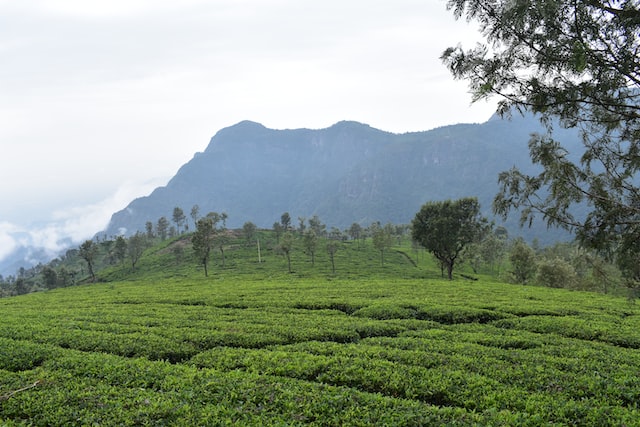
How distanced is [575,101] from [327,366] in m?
12.9

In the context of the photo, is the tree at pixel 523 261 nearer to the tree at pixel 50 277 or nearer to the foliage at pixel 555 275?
the foliage at pixel 555 275

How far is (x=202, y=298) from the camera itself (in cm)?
3719

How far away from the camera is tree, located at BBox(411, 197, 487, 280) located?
226ft

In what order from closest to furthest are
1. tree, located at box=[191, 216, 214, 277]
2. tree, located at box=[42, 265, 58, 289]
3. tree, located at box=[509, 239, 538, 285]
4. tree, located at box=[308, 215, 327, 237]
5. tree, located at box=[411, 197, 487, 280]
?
tree, located at box=[411, 197, 487, 280] < tree, located at box=[509, 239, 538, 285] < tree, located at box=[191, 216, 214, 277] < tree, located at box=[42, 265, 58, 289] < tree, located at box=[308, 215, 327, 237]

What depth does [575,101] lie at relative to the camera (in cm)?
1209

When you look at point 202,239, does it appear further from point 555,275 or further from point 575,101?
point 575,101

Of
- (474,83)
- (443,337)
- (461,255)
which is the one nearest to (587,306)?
(443,337)

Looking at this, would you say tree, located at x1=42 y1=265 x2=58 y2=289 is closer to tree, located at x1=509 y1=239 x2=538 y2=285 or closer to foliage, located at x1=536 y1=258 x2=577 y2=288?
tree, located at x1=509 y1=239 x2=538 y2=285

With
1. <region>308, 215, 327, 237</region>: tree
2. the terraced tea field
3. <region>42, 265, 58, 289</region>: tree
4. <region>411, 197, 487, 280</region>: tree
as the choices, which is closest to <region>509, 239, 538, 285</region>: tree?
<region>411, 197, 487, 280</region>: tree

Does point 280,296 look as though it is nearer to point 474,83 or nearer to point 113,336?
point 113,336

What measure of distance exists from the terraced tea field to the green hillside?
0.20ft

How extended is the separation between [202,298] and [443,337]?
24565mm

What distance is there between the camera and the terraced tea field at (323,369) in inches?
453

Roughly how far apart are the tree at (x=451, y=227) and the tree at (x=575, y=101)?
53037mm
